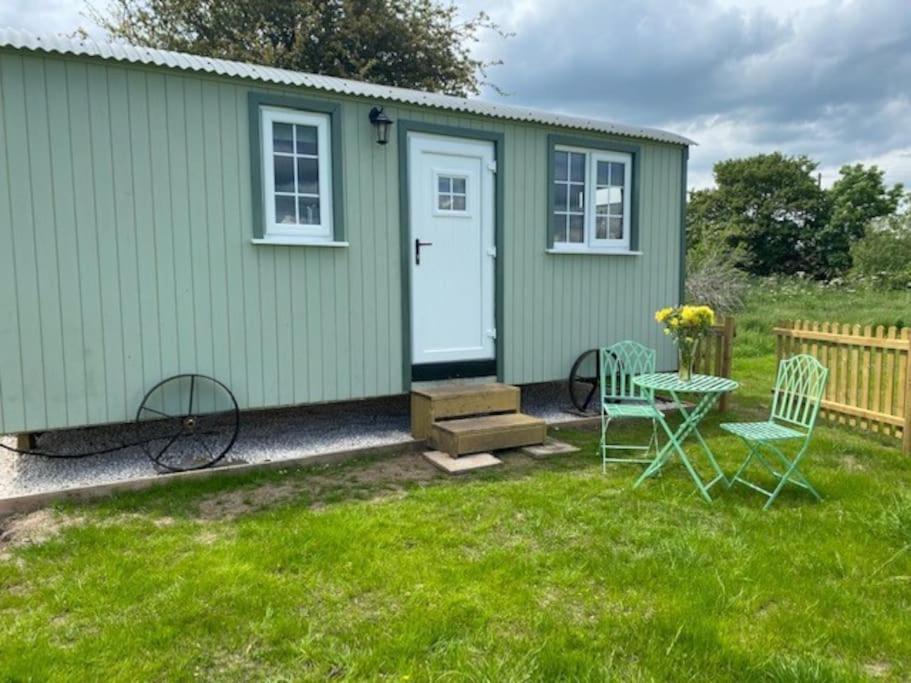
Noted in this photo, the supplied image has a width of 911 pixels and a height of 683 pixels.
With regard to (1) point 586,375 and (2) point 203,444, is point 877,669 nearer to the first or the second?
(1) point 586,375

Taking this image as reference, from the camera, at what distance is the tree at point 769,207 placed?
25.1 m

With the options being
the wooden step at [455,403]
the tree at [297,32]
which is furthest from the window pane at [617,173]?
the tree at [297,32]

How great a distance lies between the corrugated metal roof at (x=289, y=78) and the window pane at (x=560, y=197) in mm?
538

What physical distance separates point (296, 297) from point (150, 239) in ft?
3.41

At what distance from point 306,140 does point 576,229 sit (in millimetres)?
2673

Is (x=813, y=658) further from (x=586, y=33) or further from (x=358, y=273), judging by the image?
(x=586, y=33)

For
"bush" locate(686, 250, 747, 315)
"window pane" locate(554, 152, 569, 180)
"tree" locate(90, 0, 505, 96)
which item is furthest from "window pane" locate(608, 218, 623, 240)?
"tree" locate(90, 0, 505, 96)

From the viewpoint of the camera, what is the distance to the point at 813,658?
2092 mm

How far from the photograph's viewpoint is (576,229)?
5988mm

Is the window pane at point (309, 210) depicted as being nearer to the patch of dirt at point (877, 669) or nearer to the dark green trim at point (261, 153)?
the dark green trim at point (261, 153)

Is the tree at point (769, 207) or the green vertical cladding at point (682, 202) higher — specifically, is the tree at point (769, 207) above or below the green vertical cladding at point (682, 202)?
above

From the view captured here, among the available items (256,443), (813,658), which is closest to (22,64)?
(256,443)

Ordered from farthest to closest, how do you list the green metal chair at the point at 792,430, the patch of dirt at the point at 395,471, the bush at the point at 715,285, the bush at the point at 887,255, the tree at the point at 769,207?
the tree at the point at 769,207 < the bush at the point at 887,255 < the bush at the point at 715,285 < the patch of dirt at the point at 395,471 < the green metal chair at the point at 792,430

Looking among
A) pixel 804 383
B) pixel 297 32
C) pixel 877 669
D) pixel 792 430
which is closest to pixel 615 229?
pixel 804 383
